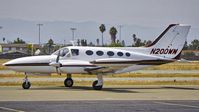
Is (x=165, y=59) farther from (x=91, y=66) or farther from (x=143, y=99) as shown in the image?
(x=143, y=99)

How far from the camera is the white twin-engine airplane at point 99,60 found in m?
28.5

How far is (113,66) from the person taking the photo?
2833cm

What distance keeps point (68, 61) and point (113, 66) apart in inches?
104

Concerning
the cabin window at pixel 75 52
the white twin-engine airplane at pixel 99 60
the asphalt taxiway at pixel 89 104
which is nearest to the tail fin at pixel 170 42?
the white twin-engine airplane at pixel 99 60

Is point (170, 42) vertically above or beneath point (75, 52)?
above

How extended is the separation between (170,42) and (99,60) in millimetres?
5753

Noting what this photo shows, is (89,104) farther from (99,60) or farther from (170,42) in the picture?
(170,42)

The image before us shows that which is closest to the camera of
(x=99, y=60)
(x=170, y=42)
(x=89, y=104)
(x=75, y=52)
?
(x=89, y=104)

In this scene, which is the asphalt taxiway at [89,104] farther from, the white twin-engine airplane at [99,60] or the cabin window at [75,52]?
the cabin window at [75,52]

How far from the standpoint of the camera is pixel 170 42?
32312 mm

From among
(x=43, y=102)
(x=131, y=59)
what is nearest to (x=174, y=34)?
(x=131, y=59)

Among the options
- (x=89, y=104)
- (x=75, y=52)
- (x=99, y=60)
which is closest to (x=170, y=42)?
(x=99, y=60)

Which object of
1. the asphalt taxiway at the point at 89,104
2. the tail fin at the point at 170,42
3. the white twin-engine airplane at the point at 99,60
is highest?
the tail fin at the point at 170,42

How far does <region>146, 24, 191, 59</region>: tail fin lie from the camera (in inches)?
1258
